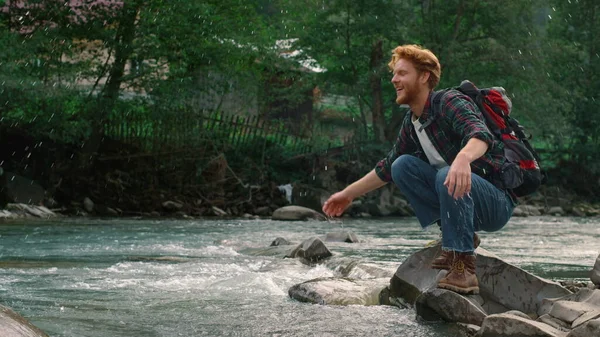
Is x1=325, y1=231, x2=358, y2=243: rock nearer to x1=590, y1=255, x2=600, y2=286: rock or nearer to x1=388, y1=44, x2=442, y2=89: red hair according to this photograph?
x1=590, y1=255, x2=600, y2=286: rock

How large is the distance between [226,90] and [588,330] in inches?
690

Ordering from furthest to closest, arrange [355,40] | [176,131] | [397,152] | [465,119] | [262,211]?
[355,40] < [262,211] < [176,131] < [397,152] < [465,119]

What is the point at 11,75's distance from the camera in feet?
50.8

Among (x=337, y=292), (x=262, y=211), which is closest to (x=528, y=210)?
(x=262, y=211)

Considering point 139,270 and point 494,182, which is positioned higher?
point 494,182

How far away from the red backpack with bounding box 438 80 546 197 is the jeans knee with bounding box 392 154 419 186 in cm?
47

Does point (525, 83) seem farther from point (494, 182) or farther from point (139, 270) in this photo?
point (494, 182)

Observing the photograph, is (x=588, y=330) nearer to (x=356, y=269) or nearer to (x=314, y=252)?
(x=356, y=269)

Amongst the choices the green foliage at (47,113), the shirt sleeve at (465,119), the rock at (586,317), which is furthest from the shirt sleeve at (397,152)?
the green foliage at (47,113)

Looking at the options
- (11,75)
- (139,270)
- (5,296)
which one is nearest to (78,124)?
(11,75)

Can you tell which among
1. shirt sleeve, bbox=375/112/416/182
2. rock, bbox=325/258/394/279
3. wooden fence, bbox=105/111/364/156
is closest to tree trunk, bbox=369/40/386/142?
wooden fence, bbox=105/111/364/156

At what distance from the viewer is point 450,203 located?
Answer: 459 centimetres

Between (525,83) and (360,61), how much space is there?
16.3ft

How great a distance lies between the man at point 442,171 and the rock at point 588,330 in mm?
888
